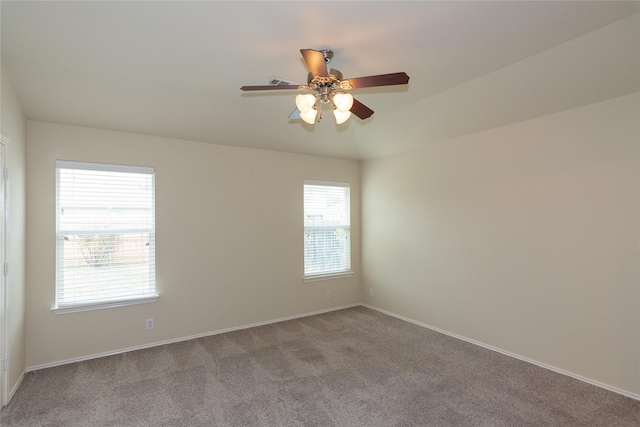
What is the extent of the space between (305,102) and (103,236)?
2.88 meters

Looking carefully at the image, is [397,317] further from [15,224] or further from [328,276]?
[15,224]

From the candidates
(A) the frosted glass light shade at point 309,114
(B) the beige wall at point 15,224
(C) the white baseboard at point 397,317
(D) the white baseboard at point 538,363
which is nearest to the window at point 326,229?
(C) the white baseboard at point 397,317

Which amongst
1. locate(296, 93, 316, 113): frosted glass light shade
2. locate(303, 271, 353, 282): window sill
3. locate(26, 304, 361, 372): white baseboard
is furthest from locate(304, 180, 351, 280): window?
locate(296, 93, 316, 113): frosted glass light shade

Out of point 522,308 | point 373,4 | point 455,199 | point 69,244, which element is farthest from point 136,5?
point 522,308

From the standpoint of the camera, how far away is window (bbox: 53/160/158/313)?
3402mm

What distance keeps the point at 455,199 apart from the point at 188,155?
3459mm

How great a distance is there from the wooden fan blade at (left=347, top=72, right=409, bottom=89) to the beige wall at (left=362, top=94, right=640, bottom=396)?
215 centimetres

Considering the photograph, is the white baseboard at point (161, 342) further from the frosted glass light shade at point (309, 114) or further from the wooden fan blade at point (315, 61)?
the wooden fan blade at point (315, 61)

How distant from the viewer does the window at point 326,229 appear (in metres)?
5.11

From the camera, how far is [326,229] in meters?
5.30

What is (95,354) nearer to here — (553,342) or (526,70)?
(553,342)

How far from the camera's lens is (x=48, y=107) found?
10.2 feet

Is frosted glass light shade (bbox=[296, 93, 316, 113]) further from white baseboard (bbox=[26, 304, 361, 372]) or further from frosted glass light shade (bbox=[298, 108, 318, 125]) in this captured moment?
white baseboard (bbox=[26, 304, 361, 372])

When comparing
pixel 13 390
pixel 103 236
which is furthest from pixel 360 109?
pixel 13 390
